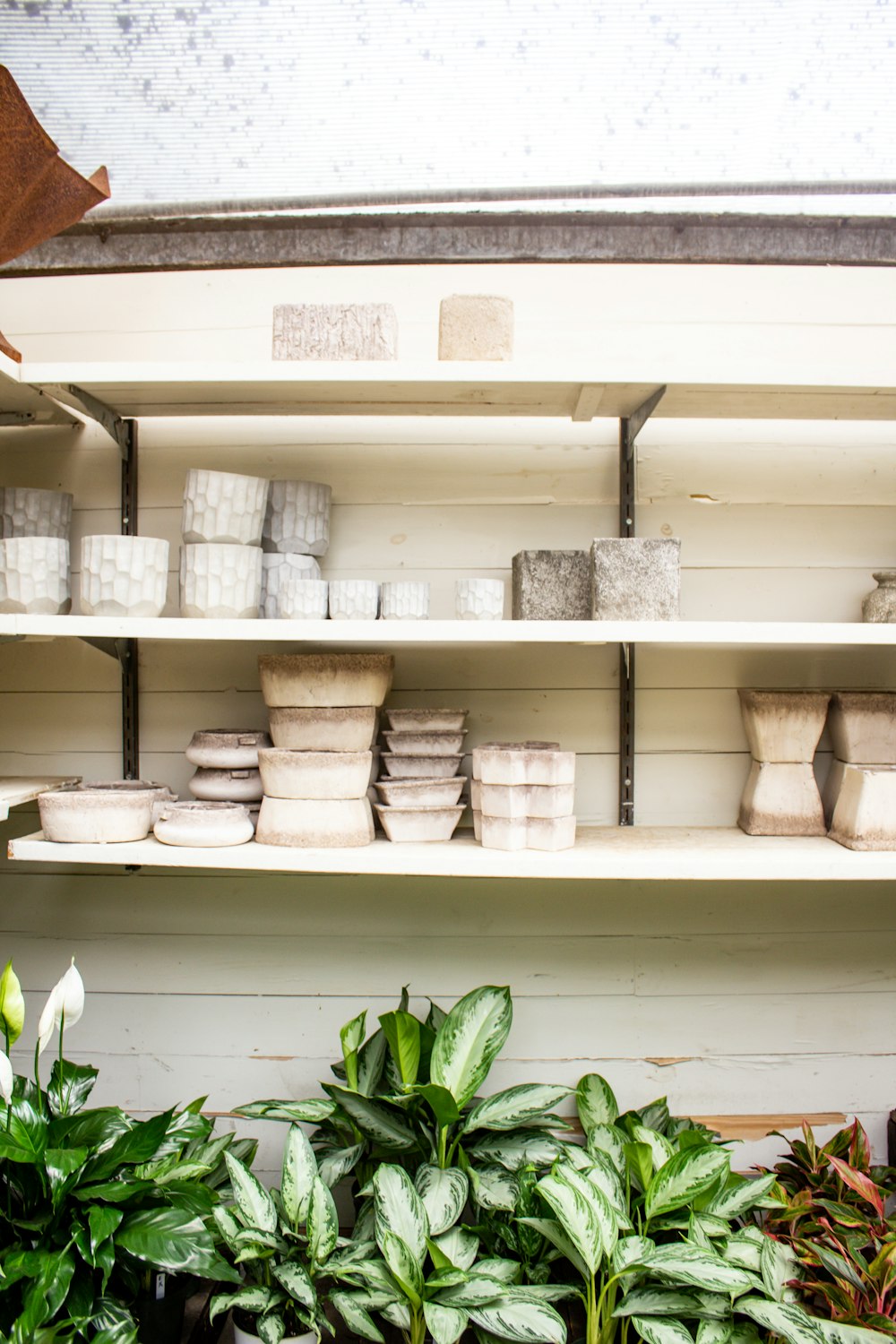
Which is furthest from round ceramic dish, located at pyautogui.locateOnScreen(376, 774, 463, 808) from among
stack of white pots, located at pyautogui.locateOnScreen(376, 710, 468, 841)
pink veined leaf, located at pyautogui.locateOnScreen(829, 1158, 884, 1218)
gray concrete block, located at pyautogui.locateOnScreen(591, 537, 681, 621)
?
pink veined leaf, located at pyautogui.locateOnScreen(829, 1158, 884, 1218)

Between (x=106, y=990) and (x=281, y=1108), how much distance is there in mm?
494

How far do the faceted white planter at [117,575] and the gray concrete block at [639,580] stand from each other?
723 millimetres

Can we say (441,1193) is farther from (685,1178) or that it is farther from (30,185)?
(30,185)

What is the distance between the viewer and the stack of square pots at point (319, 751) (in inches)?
54.1

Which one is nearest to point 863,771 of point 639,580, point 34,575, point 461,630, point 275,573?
point 639,580

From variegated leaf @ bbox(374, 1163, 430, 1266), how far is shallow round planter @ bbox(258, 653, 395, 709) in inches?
27.9

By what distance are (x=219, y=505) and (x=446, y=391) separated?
0.42m

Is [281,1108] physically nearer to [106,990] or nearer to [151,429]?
[106,990]

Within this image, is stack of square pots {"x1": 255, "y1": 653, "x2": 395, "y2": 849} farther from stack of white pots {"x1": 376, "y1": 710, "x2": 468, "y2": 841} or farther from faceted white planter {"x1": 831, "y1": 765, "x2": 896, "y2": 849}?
faceted white planter {"x1": 831, "y1": 765, "x2": 896, "y2": 849}

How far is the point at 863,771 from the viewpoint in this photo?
139 centimetres

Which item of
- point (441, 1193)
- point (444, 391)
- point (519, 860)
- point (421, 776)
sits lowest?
point (441, 1193)

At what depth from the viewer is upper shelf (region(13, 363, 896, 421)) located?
129 centimetres

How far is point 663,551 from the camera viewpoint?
1.35m

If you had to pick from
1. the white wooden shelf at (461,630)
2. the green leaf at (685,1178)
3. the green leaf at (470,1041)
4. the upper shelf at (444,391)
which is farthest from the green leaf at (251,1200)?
the upper shelf at (444,391)
